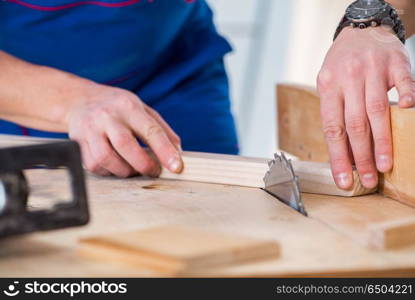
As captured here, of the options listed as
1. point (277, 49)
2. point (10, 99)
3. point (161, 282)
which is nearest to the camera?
point (161, 282)

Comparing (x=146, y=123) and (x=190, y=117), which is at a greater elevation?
(x=146, y=123)

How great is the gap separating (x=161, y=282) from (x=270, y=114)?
3.50 meters

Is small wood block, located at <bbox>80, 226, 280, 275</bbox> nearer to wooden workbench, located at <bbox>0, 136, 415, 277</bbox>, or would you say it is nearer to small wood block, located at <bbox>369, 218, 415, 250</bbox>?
wooden workbench, located at <bbox>0, 136, 415, 277</bbox>

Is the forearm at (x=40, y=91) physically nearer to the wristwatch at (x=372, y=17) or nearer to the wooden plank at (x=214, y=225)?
the wooden plank at (x=214, y=225)

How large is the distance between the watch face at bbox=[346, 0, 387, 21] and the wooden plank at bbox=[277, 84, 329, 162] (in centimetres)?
25

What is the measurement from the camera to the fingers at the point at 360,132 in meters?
1.05

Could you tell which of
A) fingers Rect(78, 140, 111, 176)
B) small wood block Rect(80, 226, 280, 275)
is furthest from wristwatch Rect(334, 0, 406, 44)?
small wood block Rect(80, 226, 280, 275)

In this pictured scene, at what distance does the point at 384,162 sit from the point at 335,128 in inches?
3.6

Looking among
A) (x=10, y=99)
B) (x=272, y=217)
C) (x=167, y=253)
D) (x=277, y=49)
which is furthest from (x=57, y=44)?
(x=277, y=49)

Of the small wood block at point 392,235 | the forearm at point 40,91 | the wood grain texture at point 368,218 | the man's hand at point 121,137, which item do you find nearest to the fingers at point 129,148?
the man's hand at point 121,137

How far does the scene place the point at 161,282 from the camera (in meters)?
0.66

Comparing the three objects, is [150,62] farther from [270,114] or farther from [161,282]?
[270,114]

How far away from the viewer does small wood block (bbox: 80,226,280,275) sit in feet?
2.22

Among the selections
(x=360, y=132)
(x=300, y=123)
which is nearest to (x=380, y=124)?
(x=360, y=132)
